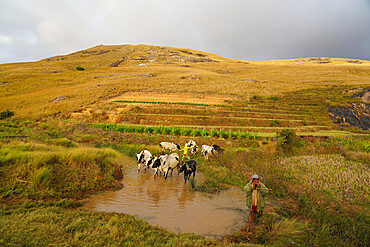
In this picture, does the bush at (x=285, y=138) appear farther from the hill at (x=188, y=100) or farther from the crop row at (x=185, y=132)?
the hill at (x=188, y=100)

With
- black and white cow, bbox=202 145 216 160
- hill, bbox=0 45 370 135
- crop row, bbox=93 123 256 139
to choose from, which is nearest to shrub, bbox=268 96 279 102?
hill, bbox=0 45 370 135

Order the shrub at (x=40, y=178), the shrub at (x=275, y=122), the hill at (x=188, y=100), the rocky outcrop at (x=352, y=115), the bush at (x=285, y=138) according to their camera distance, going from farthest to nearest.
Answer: the rocky outcrop at (x=352, y=115) → the hill at (x=188, y=100) → the shrub at (x=275, y=122) → the bush at (x=285, y=138) → the shrub at (x=40, y=178)

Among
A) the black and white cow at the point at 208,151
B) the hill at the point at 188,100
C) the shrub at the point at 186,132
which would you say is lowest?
the black and white cow at the point at 208,151

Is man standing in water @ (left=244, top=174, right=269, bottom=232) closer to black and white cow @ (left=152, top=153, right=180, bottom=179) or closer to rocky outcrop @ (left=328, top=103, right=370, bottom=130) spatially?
black and white cow @ (left=152, top=153, right=180, bottom=179)

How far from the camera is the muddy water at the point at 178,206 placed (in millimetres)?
6197

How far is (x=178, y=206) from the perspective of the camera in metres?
7.48

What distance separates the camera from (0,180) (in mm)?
6586

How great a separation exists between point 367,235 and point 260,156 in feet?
29.5

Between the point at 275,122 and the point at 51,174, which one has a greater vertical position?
the point at 275,122

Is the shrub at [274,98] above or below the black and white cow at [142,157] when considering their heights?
above

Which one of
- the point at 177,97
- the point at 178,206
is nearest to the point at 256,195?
the point at 178,206

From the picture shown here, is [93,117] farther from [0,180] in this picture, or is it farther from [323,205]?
[323,205]

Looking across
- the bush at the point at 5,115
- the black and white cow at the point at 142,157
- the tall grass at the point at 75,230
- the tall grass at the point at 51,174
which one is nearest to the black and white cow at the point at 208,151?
the black and white cow at the point at 142,157

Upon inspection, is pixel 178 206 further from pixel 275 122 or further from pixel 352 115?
pixel 352 115
